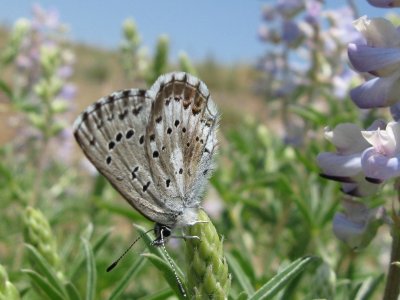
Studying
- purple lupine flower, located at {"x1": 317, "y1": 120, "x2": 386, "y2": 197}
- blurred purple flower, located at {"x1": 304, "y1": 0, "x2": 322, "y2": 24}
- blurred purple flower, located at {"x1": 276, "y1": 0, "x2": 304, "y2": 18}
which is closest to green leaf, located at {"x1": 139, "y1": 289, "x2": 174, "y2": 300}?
purple lupine flower, located at {"x1": 317, "y1": 120, "x2": 386, "y2": 197}

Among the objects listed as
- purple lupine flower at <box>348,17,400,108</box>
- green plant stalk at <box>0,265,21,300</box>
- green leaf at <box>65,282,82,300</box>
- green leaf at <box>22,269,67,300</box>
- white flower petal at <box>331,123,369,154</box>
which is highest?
purple lupine flower at <box>348,17,400,108</box>

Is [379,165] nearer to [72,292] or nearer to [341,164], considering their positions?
[341,164]

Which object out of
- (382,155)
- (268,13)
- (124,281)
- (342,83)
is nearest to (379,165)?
(382,155)

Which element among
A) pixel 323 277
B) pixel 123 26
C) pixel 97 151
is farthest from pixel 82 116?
pixel 123 26

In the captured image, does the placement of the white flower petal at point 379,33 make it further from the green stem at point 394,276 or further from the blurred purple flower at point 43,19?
the blurred purple flower at point 43,19

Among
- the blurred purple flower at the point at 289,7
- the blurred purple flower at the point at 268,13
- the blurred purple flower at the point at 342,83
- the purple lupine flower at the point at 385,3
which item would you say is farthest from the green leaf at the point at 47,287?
the blurred purple flower at the point at 268,13

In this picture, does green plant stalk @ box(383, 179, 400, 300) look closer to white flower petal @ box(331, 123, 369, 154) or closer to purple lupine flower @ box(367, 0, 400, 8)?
white flower petal @ box(331, 123, 369, 154)

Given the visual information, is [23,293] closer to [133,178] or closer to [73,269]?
[73,269]

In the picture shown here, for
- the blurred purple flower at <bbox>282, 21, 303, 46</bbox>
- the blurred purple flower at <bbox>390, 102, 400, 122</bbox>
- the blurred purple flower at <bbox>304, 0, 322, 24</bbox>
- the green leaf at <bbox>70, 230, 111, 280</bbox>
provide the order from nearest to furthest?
the blurred purple flower at <bbox>390, 102, 400, 122</bbox>, the green leaf at <bbox>70, 230, 111, 280</bbox>, the blurred purple flower at <bbox>304, 0, 322, 24</bbox>, the blurred purple flower at <bbox>282, 21, 303, 46</bbox>
